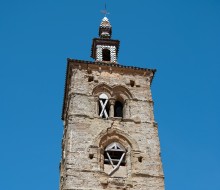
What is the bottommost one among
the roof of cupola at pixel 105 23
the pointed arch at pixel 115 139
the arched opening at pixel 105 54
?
the pointed arch at pixel 115 139

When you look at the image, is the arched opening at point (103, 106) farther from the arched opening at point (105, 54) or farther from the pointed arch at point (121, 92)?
the arched opening at point (105, 54)

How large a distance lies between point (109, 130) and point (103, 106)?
1.85 m

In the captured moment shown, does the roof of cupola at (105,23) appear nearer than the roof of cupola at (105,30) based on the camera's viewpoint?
No

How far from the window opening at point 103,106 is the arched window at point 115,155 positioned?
1986mm

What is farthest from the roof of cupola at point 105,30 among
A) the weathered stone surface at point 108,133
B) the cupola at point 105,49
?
the weathered stone surface at point 108,133

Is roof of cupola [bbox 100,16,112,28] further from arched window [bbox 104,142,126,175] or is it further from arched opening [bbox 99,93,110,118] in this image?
arched window [bbox 104,142,126,175]

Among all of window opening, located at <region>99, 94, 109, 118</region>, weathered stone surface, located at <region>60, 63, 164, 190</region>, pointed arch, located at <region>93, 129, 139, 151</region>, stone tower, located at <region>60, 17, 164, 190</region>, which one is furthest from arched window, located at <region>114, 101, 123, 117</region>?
pointed arch, located at <region>93, 129, 139, 151</region>

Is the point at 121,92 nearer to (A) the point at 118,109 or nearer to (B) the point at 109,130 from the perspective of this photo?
(A) the point at 118,109

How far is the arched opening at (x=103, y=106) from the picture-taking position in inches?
894

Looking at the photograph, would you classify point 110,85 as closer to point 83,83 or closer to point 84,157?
point 83,83

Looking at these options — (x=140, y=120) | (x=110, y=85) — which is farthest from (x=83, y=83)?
(x=140, y=120)

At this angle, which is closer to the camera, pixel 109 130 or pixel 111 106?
pixel 109 130

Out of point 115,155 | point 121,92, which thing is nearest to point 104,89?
point 121,92

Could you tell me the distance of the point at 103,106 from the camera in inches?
906
